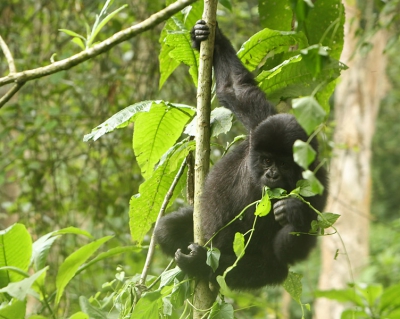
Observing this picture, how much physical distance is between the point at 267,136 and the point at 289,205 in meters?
0.41

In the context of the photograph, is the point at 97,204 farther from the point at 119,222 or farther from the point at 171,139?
the point at 171,139

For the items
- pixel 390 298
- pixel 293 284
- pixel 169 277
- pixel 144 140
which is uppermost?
pixel 390 298

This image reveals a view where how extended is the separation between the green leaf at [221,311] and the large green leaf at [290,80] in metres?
1.17

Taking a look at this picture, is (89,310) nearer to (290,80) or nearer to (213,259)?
(213,259)

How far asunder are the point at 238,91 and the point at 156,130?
0.51m

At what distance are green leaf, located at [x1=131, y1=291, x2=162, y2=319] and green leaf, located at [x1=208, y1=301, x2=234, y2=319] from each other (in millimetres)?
215

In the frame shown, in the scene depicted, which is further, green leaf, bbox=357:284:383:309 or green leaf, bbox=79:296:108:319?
green leaf, bbox=79:296:108:319

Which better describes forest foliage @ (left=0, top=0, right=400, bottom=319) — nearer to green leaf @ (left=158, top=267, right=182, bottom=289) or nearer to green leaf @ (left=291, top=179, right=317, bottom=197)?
green leaf @ (left=158, top=267, right=182, bottom=289)

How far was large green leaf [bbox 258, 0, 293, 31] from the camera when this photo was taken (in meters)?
2.97

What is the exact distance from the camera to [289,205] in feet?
8.66

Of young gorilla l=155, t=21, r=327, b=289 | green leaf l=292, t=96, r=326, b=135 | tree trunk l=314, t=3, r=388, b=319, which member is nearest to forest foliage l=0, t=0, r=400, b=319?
green leaf l=292, t=96, r=326, b=135

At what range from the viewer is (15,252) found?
1.86 meters

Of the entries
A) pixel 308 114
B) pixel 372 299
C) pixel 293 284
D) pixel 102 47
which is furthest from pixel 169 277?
pixel 308 114

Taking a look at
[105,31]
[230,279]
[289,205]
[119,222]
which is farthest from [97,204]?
[289,205]
